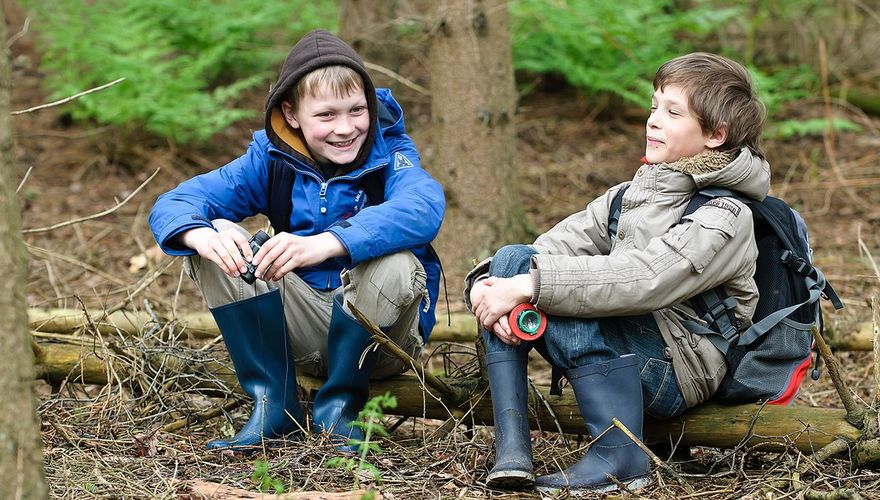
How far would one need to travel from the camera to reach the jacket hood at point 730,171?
3.08m

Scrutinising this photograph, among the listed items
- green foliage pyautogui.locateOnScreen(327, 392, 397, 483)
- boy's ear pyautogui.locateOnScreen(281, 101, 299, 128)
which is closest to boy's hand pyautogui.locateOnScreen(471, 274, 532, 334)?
green foliage pyautogui.locateOnScreen(327, 392, 397, 483)

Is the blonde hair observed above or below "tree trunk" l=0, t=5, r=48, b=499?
above

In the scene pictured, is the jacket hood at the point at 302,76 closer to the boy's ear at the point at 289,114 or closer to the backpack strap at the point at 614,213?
the boy's ear at the point at 289,114

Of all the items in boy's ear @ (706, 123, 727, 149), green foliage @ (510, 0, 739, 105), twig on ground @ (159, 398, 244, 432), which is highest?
green foliage @ (510, 0, 739, 105)

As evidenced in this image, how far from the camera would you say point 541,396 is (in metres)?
3.55

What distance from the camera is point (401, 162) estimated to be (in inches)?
146

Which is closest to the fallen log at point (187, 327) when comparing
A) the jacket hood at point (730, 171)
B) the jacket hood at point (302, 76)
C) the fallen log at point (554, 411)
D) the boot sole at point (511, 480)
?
the fallen log at point (554, 411)

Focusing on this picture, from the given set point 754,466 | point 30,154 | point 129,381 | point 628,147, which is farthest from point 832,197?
point 30,154

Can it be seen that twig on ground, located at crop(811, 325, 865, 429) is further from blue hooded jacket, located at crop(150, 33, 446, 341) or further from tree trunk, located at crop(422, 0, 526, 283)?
tree trunk, located at crop(422, 0, 526, 283)

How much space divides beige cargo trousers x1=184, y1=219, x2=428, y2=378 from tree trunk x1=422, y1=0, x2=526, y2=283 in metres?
2.17

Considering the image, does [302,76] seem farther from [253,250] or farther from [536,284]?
[536,284]

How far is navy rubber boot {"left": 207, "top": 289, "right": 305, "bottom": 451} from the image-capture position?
3482 mm

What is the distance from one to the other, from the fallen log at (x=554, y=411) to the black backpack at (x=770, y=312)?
0.10 metres

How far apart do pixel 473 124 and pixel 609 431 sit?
10.2 ft
